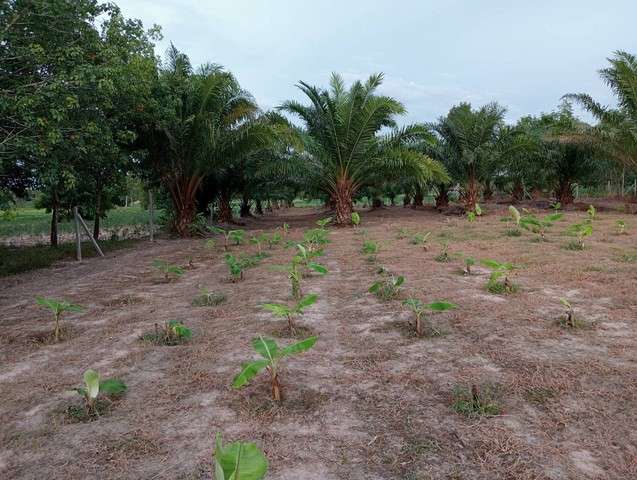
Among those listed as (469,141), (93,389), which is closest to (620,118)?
(469,141)

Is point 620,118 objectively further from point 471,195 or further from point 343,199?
point 343,199

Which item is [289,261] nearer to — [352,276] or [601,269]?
[352,276]

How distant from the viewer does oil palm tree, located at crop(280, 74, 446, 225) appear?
41.0 feet

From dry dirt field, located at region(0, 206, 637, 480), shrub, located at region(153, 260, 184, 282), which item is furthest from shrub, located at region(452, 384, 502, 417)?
shrub, located at region(153, 260, 184, 282)

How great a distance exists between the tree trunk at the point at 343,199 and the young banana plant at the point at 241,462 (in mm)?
12824

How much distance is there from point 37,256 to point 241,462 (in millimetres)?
9555

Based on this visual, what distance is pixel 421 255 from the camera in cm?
712

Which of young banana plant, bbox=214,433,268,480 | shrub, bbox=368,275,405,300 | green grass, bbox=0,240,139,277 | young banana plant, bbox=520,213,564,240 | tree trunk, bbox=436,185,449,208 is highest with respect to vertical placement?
tree trunk, bbox=436,185,449,208

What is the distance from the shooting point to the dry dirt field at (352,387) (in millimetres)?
1884

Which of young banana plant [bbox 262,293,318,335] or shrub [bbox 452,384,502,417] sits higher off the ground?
young banana plant [bbox 262,293,318,335]

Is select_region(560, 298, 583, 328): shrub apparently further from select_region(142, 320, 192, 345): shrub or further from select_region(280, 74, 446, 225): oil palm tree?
select_region(280, 74, 446, 225): oil palm tree

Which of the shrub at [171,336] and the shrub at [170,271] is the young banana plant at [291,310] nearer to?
the shrub at [171,336]

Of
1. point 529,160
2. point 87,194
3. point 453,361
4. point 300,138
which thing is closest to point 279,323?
point 453,361

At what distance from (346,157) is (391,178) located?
9.07 feet
